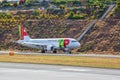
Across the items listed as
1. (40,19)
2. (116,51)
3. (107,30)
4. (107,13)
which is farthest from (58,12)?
(116,51)

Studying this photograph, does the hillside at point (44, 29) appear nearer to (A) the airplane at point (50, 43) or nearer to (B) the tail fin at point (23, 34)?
(B) the tail fin at point (23, 34)

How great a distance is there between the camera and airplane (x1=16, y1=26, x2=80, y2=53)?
239 ft

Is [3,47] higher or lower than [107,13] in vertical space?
lower

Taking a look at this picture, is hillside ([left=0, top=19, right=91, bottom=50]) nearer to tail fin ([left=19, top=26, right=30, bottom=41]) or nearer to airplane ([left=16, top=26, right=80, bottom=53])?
tail fin ([left=19, top=26, right=30, bottom=41])

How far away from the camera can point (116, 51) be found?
70.1 m

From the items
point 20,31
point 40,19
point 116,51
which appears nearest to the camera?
point 116,51

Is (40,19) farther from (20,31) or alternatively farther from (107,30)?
(107,30)

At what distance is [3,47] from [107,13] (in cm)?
2013

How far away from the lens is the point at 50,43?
74500mm

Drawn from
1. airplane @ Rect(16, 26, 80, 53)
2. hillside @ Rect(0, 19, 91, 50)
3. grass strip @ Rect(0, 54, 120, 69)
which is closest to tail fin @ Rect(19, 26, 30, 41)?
airplane @ Rect(16, 26, 80, 53)

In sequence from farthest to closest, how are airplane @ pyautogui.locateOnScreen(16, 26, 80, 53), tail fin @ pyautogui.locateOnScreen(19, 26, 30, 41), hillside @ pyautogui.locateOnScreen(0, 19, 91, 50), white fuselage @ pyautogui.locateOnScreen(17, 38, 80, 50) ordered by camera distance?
hillside @ pyautogui.locateOnScreen(0, 19, 91, 50), tail fin @ pyautogui.locateOnScreen(19, 26, 30, 41), airplane @ pyautogui.locateOnScreen(16, 26, 80, 53), white fuselage @ pyautogui.locateOnScreen(17, 38, 80, 50)

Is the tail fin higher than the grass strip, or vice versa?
the grass strip

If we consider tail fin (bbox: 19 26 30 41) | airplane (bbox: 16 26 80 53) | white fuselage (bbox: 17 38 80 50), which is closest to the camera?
white fuselage (bbox: 17 38 80 50)

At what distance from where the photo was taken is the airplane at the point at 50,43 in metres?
72.7
